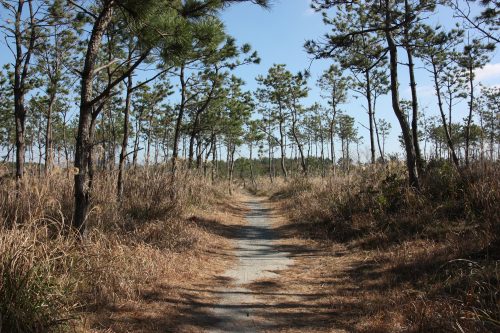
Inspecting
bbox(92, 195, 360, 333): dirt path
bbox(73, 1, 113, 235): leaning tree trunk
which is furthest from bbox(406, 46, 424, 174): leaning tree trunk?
bbox(73, 1, 113, 235): leaning tree trunk

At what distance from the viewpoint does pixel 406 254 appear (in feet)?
20.7

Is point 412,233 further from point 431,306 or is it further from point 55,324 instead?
point 55,324

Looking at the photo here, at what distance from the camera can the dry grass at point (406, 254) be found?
4.00 metres

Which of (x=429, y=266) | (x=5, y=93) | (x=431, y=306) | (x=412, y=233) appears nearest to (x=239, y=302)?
(x=431, y=306)

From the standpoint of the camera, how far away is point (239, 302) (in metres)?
5.09

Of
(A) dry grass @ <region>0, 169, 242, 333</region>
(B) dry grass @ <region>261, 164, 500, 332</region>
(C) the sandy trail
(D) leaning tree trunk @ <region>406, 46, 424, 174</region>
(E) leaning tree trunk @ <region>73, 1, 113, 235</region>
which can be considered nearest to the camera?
(A) dry grass @ <region>0, 169, 242, 333</region>

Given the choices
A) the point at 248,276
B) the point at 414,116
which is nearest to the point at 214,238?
the point at 248,276

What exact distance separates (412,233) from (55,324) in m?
6.21

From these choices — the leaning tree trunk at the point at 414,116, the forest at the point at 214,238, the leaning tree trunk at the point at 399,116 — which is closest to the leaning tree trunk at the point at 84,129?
the forest at the point at 214,238

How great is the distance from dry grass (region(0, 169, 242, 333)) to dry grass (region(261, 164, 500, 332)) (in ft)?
6.57

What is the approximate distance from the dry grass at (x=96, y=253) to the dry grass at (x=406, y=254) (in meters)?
2.00

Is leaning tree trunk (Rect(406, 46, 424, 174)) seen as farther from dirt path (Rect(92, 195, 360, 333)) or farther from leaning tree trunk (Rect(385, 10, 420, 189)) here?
dirt path (Rect(92, 195, 360, 333))

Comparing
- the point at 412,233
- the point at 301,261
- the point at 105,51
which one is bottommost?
the point at 301,261

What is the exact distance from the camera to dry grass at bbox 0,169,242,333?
342 centimetres
